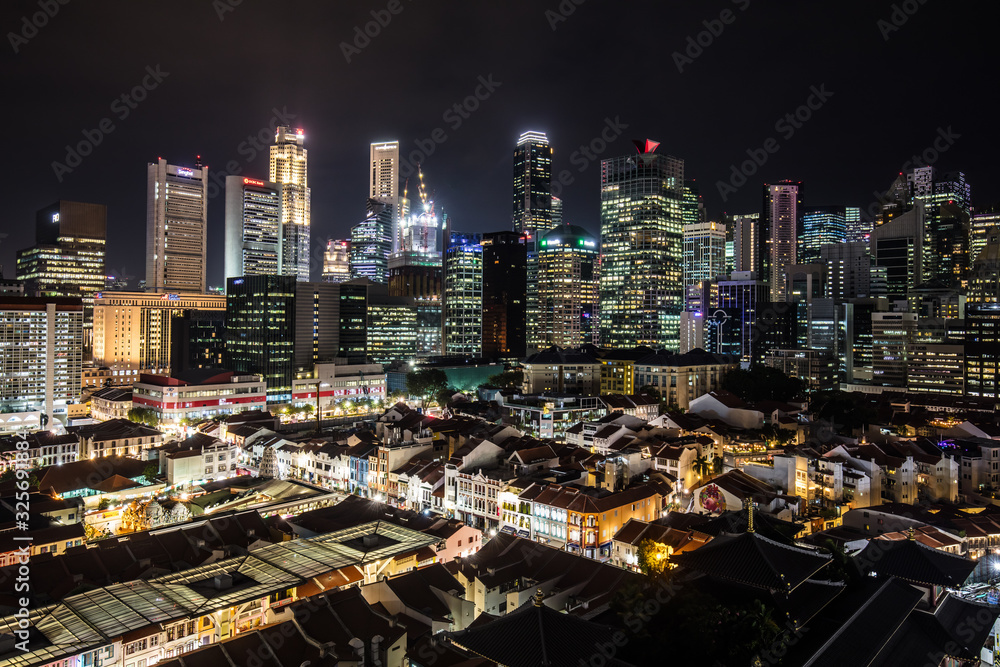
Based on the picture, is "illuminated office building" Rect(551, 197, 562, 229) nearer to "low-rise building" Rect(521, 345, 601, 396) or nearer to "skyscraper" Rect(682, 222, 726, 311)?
"skyscraper" Rect(682, 222, 726, 311)

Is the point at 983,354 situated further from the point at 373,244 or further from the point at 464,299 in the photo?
the point at 373,244

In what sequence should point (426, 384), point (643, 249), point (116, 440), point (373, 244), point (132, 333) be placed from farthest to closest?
point (373, 244) < point (643, 249) < point (132, 333) < point (426, 384) < point (116, 440)

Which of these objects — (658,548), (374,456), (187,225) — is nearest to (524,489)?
(658,548)

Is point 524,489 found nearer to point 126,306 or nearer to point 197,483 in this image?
point 197,483

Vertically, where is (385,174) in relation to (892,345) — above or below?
above

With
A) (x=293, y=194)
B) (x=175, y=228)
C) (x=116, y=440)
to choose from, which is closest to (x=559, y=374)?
(x=116, y=440)

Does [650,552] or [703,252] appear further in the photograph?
[703,252]
